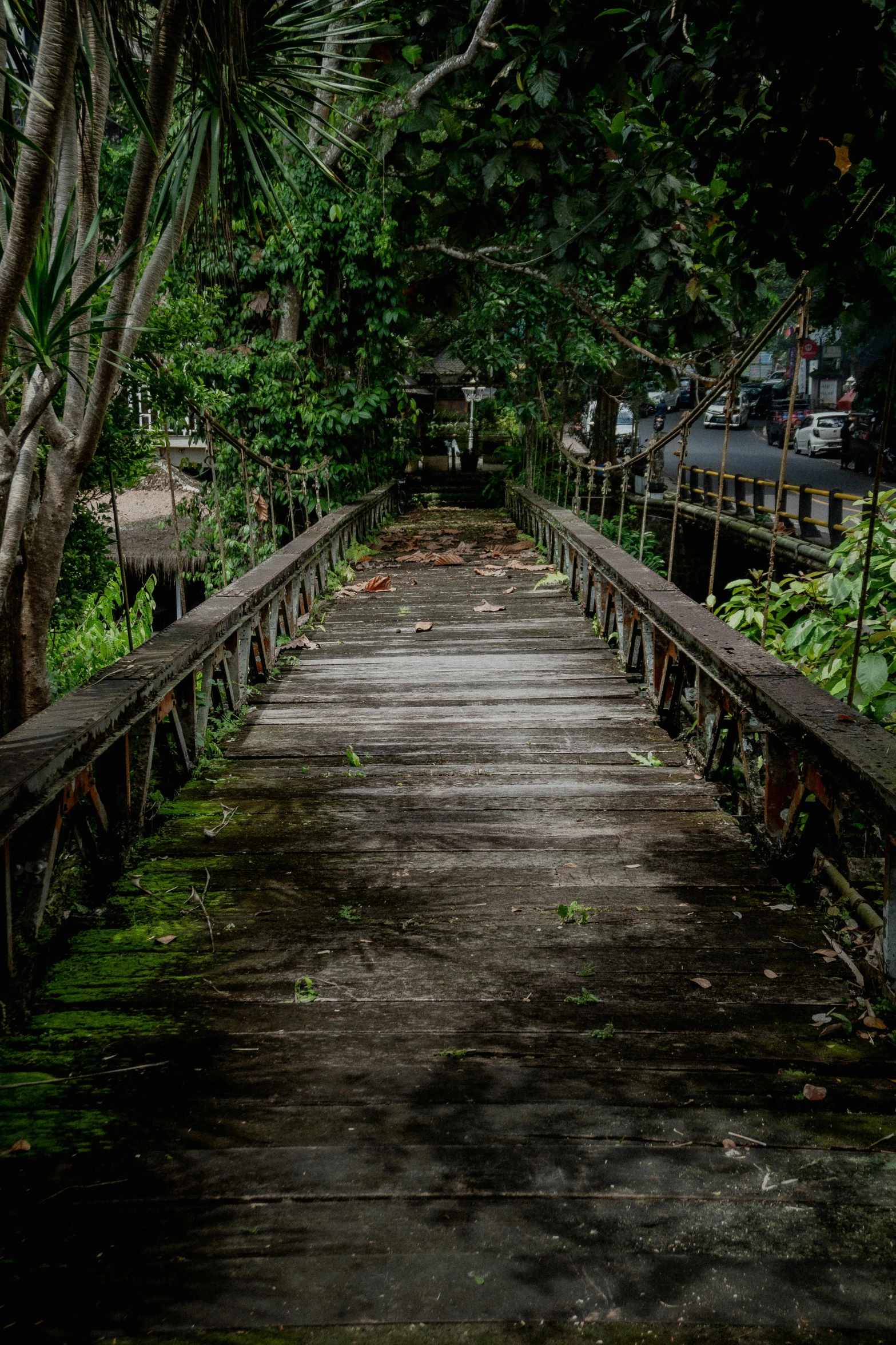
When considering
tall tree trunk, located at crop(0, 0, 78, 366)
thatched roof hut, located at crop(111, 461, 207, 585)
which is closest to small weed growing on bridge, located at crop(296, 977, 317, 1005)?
tall tree trunk, located at crop(0, 0, 78, 366)

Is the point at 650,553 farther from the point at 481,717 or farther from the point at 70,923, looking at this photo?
the point at 70,923

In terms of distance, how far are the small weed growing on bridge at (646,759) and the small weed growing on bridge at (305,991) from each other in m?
1.92

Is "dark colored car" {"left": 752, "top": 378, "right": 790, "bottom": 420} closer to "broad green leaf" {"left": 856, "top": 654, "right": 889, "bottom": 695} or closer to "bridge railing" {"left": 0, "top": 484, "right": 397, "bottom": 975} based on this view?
"bridge railing" {"left": 0, "top": 484, "right": 397, "bottom": 975}

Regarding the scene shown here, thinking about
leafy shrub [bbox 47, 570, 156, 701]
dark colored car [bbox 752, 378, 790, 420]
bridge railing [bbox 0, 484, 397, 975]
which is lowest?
leafy shrub [bbox 47, 570, 156, 701]

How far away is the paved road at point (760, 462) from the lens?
78.4 feet

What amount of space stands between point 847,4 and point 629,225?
4.77 metres

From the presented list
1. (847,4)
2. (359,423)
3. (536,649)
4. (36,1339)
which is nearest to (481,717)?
(536,649)

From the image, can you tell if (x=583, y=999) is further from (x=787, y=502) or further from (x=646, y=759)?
(x=787, y=502)

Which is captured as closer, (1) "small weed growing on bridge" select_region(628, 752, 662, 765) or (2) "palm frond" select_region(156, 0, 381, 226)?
(2) "palm frond" select_region(156, 0, 381, 226)

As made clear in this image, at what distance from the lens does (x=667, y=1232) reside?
1.62 metres

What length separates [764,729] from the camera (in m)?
3.05

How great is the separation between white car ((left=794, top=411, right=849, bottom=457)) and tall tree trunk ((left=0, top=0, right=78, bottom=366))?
2911 centimetres

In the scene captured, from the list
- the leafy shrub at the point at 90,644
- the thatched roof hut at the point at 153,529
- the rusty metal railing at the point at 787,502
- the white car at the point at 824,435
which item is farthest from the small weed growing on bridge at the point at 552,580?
the white car at the point at 824,435

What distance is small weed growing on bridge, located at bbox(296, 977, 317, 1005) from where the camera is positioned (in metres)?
2.36
